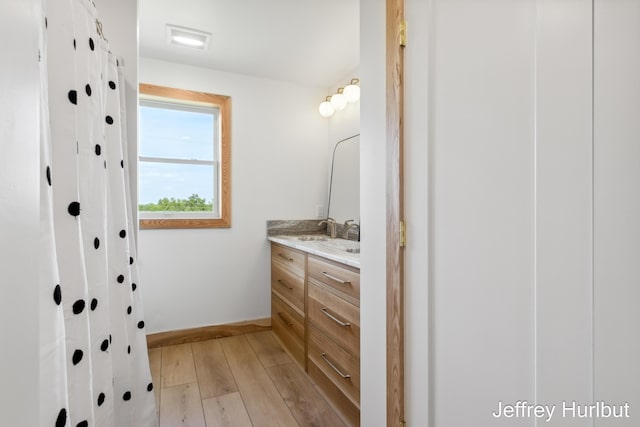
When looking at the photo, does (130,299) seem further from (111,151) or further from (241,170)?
(241,170)

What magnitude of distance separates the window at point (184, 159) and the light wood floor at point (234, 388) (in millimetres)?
1093

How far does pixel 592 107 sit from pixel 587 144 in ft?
0.24

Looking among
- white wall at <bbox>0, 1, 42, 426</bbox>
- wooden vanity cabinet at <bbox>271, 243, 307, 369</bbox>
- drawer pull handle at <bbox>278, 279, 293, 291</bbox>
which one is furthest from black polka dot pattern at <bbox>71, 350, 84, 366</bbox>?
drawer pull handle at <bbox>278, 279, 293, 291</bbox>

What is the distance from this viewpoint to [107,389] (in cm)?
109

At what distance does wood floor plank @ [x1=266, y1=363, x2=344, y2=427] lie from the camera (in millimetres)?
1623

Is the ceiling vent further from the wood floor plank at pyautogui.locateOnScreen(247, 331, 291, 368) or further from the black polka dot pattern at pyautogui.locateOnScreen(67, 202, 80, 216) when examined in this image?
the wood floor plank at pyautogui.locateOnScreen(247, 331, 291, 368)

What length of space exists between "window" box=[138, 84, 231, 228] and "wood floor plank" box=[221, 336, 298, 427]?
113 cm

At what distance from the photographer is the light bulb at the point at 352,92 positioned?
2.53m

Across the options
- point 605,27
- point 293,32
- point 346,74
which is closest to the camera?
point 605,27

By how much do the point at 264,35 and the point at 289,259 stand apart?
174 cm

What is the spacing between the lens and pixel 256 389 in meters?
1.91

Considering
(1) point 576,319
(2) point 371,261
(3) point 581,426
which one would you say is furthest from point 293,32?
(3) point 581,426

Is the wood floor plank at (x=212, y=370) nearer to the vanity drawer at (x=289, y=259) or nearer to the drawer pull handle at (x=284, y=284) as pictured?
the drawer pull handle at (x=284, y=284)

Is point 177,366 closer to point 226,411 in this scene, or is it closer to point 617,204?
point 226,411
